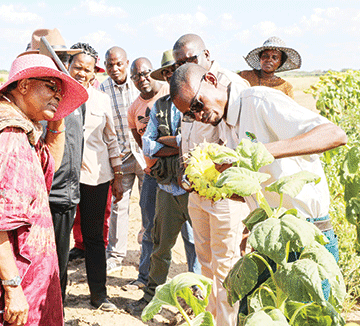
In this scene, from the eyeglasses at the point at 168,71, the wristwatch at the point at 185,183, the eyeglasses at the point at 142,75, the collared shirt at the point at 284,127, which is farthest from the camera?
the eyeglasses at the point at 142,75

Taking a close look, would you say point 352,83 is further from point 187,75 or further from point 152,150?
point 187,75

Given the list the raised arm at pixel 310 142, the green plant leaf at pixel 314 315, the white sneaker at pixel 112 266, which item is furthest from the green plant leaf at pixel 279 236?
the white sneaker at pixel 112 266

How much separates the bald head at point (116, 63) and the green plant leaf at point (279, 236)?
4069 mm

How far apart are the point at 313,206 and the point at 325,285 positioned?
35 cm

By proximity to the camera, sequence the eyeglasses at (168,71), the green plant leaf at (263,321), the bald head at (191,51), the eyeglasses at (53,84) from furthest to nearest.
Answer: the eyeglasses at (168,71), the bald head at (191,51), the eyeglasses at (53,84), the green plant leaf at (263,321)

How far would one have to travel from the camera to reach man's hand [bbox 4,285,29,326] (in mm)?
1938

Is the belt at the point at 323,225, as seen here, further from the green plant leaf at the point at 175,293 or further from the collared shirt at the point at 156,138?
the collared shirt at the point at 156,138

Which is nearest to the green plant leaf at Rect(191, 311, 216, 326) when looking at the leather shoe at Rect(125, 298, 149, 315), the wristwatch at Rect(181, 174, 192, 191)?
the wristwatch at Rect(181, 174, 192, 191)

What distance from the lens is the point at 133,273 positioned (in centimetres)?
471

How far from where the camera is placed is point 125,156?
4961 millimetres

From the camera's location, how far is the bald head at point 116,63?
16.5 feet

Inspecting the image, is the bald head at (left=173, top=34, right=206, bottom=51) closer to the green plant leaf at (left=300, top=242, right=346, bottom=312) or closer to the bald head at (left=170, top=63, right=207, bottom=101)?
the bald head at (left=170, top=63, right=207, bottom=101)

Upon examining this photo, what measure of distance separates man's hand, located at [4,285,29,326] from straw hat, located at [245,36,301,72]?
3594 millimetres

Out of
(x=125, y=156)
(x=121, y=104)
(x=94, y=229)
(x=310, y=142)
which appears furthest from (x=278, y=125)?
(x=121, y=104)
